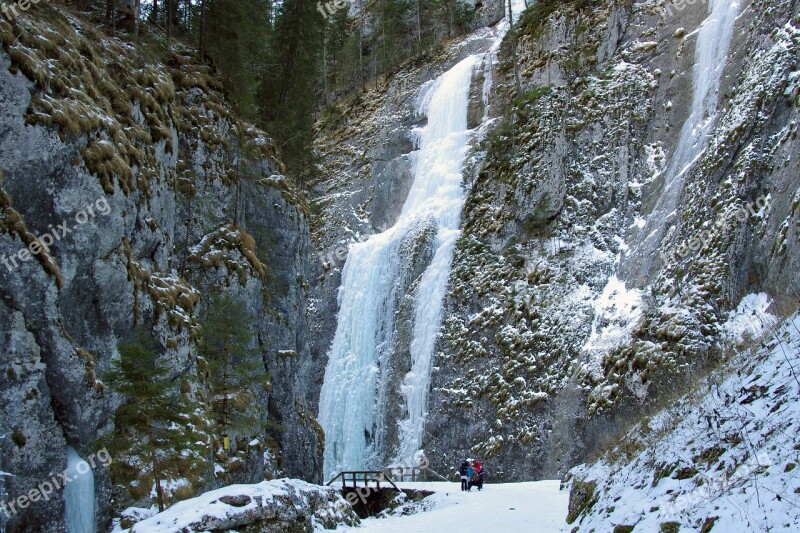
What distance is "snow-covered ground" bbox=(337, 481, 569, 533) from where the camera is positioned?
33.1 ft

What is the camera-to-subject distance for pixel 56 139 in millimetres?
11797

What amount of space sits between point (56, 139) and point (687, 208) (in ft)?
59.5

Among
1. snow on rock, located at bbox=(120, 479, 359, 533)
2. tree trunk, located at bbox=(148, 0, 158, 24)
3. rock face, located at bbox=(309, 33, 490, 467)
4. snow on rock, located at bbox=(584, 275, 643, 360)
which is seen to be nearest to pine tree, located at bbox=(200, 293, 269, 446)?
snow on rock, located at bbox=(120, 479, 359, 533)

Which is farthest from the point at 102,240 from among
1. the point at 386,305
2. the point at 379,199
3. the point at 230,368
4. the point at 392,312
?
the point at 379,199

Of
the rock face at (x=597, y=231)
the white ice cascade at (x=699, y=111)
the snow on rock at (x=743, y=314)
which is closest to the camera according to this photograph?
the snow on rock at (x=743, y=314)

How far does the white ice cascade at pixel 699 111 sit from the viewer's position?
2131 centimetres

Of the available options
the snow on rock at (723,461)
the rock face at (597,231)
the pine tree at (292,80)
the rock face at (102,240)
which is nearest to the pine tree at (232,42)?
the rock face at (102,240)

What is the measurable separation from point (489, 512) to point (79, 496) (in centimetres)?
762

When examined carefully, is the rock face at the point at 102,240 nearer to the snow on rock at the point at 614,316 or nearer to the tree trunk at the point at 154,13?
the tree trunk at the point at 154,13

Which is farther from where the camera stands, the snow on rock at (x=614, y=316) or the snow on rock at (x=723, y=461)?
the snow on rock at (x=614, y=316)

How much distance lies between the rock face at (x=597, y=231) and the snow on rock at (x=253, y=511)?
29.4ft

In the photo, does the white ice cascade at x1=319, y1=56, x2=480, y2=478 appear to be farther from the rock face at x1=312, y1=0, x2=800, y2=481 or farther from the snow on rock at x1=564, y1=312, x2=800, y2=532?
the snow on rock at x1=564, y1=312, x2=800, y2=532

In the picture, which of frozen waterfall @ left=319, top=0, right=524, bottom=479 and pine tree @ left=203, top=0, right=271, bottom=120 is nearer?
pine tree @ left=203, top=0, right=271, bottom=120

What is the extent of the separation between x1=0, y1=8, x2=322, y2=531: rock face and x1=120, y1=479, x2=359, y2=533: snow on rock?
16.2 feet
